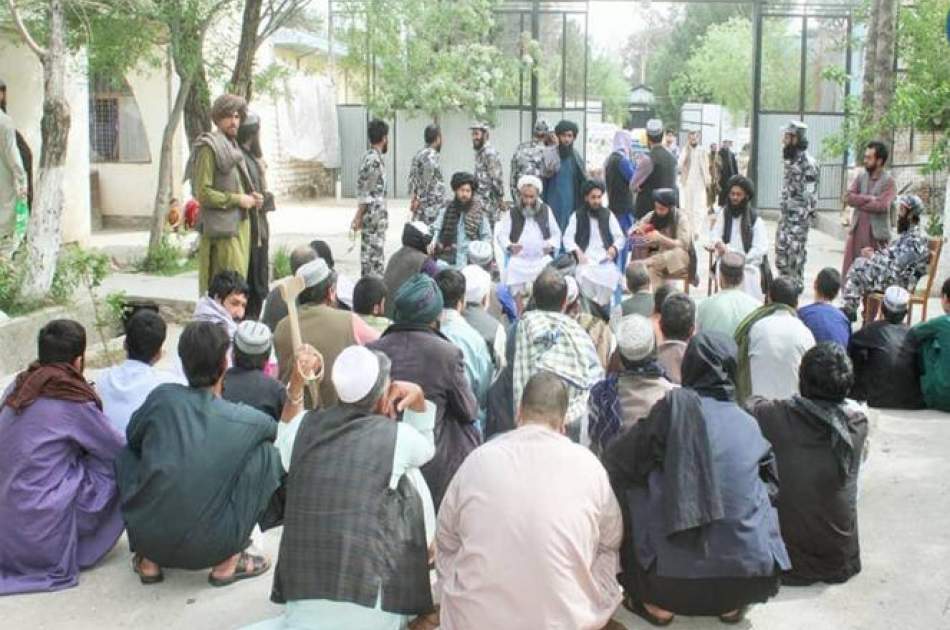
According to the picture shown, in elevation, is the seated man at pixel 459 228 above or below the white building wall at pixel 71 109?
below

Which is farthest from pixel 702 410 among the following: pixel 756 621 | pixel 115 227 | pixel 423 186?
pixel 115 227

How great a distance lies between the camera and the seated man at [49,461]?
4.76 meters

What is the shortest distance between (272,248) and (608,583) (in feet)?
38.2

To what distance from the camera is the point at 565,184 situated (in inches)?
455

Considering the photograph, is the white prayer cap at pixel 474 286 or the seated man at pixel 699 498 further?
the white prayer cap at pixel 474 286

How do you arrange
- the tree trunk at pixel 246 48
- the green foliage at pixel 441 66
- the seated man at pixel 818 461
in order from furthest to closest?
the green foliage at pixel 441 66 → the tree trunk at pixel 246 48 → the seated man at pixel 818 461

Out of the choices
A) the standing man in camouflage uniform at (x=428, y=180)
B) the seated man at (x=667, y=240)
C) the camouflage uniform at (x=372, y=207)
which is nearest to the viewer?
the seated man at (x=667, y=240)

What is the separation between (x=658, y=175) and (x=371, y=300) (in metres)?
6.47

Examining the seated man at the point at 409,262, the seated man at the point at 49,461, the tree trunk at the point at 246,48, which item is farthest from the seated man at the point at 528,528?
the tree trunk at the point at 246,48

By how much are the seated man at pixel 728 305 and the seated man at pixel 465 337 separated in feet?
4.88

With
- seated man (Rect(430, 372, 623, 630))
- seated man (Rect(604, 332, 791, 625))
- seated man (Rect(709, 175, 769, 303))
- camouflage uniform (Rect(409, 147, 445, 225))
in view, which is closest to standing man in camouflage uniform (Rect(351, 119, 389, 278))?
camouflage uniform (Rect(409, 147, 445, 225))

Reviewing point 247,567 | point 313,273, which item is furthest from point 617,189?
point 247,567

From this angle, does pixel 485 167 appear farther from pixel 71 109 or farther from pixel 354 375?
pixel 354 375

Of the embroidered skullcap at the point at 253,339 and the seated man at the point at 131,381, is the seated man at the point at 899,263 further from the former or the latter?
the seated man at the point at 131,381
